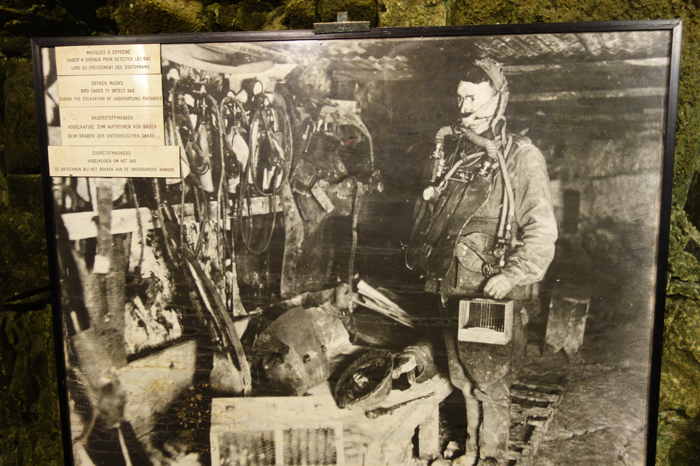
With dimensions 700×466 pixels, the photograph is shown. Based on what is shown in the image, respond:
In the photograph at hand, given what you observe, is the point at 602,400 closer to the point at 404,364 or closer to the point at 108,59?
the point at 404,364

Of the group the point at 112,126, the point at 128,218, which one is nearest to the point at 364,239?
the point at 128,218

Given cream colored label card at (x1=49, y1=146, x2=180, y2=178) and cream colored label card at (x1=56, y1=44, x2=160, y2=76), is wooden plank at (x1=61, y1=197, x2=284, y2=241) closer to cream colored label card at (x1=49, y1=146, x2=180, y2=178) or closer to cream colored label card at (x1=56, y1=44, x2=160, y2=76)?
cream colored label card at (x1=49, y1=146, x2=180, y2=178)

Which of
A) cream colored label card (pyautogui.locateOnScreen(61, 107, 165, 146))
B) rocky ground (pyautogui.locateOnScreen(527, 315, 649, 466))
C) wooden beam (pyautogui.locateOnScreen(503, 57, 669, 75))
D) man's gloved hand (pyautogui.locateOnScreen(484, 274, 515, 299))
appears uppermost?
wooden beam (pyautogui.locateOnScreen(503, 57, 669, 75))

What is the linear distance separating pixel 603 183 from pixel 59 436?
1.93m

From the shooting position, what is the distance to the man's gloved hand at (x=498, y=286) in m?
1.41

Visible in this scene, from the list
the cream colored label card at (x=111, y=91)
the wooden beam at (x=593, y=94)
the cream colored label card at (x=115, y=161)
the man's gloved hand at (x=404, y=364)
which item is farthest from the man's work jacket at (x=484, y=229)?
the cream colored label card at (x=111, y=91)

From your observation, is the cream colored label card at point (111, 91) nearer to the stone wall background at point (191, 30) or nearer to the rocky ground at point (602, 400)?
the stone wall background at point (191, 30)

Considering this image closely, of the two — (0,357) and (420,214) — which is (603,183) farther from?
(0,357)

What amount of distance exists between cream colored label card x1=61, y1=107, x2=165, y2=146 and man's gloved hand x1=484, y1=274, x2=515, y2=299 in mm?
1042

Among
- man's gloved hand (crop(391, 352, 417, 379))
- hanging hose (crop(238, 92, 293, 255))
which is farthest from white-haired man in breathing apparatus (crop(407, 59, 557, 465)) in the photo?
hanging hose (crop(238, 92, 293, 255))

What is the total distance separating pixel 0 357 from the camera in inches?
64.8

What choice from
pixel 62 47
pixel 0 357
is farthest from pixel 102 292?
pixel 62 47

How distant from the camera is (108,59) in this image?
144cm

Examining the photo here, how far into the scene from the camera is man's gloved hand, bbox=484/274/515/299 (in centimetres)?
141
